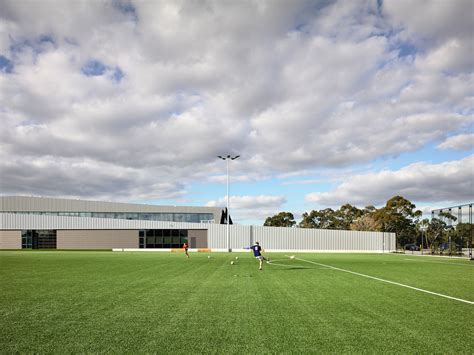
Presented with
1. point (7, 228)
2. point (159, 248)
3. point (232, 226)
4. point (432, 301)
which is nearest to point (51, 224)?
point (7, 228)

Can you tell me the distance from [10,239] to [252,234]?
4520cm

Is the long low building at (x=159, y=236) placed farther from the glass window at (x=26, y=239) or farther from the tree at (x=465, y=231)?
the tree at (x=465, y=231)

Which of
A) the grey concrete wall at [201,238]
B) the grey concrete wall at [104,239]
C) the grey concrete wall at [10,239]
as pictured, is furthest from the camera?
the grey concrete wall at [10,239]

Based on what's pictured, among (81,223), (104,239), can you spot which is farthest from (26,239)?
(104,239)

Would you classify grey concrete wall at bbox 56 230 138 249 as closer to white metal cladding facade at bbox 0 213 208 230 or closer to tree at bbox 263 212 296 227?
white metal cladding facade at bbox 0 213 208 230

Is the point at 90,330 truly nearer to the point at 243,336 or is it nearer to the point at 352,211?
the point at 243,336

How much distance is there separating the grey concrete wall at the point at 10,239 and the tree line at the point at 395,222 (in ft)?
231

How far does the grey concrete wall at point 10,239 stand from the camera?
242ft

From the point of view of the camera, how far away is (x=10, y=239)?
74188 millimetres

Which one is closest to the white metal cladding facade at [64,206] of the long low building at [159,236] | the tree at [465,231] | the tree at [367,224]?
the long low building at [159,236]

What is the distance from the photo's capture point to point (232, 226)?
2798 inches

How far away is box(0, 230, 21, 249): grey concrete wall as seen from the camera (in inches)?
2908

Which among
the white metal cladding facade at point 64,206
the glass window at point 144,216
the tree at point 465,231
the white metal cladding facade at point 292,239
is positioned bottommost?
the white metal cladding facade at point 292,239

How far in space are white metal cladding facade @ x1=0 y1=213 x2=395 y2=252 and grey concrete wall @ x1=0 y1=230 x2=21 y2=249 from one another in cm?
104
